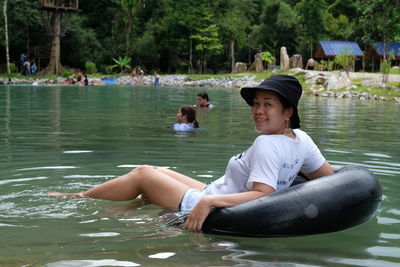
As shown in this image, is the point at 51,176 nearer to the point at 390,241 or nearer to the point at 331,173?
the point at 331,173

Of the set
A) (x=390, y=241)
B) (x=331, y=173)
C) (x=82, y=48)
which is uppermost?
(x=82, y=48)

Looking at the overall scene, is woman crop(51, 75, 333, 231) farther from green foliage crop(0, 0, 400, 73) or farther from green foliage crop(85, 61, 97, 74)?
green foliage crop(85, 61, 97, 74)

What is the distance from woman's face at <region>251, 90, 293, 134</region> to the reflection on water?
31.1 inches

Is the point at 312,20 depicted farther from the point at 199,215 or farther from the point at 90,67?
the point at 199,215

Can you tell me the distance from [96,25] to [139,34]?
155 inches

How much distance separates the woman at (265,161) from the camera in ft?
11.2

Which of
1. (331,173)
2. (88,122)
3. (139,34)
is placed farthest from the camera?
(139,34)

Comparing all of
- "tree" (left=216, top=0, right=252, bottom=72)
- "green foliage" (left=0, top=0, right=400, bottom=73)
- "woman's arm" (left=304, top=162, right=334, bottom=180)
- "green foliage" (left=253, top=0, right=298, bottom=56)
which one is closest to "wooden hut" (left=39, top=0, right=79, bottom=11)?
"green foliage" (left=0, top=0, right=400, bottom=73)

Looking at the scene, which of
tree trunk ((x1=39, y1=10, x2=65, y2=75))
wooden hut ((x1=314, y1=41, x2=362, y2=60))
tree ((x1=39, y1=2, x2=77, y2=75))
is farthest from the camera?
→ wooden hut ((x1=314, y1=41, x2=362, y2=60))

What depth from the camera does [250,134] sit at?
32.2ft

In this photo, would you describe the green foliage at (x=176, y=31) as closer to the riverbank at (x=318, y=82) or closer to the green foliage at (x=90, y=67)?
the green foliage at (x=90, y=67)

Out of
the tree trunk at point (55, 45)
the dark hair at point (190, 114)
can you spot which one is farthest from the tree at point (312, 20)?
the dark hair at point (190, 114)

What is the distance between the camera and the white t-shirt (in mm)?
3404

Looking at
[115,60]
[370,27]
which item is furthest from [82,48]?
[370,27]
